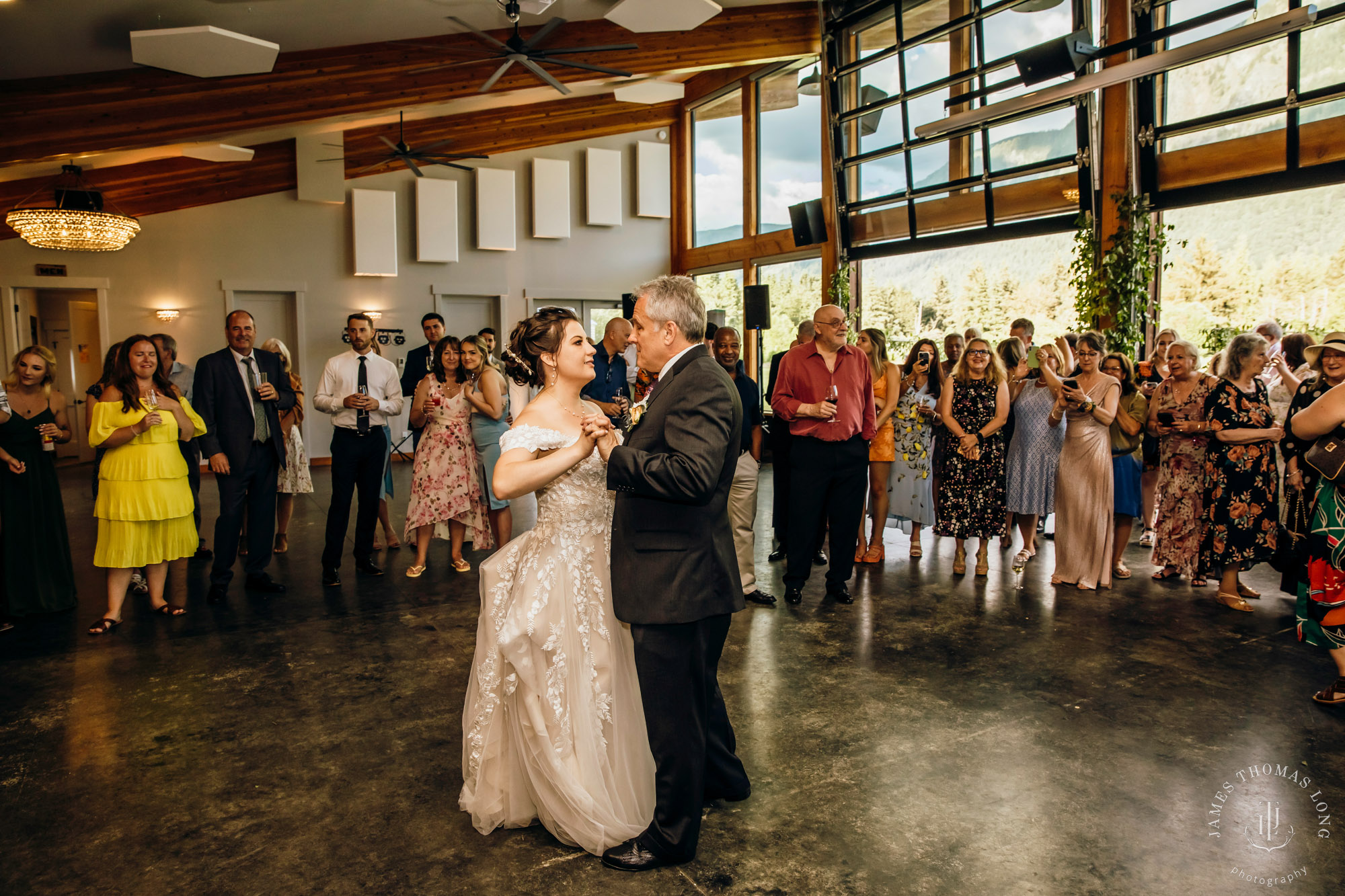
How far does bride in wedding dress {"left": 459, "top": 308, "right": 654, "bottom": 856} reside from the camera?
226cm

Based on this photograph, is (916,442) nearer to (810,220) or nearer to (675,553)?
(675,553)

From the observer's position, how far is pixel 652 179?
14195mm

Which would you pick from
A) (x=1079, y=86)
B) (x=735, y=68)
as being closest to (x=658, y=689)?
(x=1079, y=86)

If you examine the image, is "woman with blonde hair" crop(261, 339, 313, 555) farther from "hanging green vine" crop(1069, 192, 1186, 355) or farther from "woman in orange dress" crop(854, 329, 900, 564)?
"hanging green vine" crop(1069, 192, 1186, 355)

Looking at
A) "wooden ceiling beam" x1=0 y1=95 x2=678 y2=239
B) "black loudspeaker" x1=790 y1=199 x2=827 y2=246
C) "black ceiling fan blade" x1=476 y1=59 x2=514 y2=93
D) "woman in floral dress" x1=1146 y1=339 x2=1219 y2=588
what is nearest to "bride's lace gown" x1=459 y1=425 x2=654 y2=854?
"woman in floral dress" x1=1146 y1=339 x2=1219 y2=588

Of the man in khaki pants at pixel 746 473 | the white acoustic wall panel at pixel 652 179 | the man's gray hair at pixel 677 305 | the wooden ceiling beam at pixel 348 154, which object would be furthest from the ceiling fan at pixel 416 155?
the man's gray hair at pixel 677 305

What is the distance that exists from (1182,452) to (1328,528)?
1800 mm

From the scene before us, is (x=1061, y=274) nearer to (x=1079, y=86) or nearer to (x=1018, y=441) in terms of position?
(x=1079, y=86)

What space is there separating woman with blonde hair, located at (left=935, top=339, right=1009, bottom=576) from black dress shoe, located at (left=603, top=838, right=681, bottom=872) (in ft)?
12.2

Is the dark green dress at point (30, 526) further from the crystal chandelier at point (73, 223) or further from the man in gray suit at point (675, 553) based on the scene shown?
the crystal chandelier at point (73, 223)

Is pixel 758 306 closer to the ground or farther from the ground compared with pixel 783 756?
farther from the ground

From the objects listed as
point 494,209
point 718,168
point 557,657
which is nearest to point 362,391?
point 557,657

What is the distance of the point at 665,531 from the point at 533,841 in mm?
1028

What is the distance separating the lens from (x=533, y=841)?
7.79 ft
